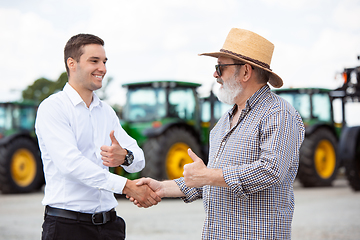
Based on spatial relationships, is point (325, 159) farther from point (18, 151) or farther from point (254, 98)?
point (254, 98)

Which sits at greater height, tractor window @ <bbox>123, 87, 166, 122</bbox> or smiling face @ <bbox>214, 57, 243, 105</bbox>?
smiling face @ <bbox>214, 57, 243, 105</bbox>

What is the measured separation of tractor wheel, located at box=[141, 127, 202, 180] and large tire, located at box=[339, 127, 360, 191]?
2.97 m

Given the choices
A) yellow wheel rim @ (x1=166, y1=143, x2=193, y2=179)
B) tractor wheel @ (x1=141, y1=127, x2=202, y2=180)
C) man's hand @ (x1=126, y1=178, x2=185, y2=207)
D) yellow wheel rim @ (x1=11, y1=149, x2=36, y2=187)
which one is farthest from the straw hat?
yellow wheel rim @ (x1=11, y1=149, x2=36, y2=187)

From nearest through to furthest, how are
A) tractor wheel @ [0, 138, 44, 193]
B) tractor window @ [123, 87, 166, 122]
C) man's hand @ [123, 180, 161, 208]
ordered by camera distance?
Result: man's hand @ [123, 180, 161, 208]
tractor window @ [123, 87, 166, 122]
tractor wheel @ [0, 138, 44, 193]

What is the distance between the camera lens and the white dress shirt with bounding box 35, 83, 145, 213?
283cm

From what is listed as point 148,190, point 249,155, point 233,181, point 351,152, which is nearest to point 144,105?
point 351,152

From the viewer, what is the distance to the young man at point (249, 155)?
256 cm

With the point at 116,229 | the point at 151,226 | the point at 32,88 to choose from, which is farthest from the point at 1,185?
the point at 32,88

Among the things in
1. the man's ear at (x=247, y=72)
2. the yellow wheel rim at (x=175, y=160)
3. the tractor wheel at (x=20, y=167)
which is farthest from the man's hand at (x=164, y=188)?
the tractor wheel at (x=20, y=167)

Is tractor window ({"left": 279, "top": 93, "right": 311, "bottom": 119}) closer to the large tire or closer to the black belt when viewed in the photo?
the large tire

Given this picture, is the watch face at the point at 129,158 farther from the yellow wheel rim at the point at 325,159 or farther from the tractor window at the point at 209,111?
the yellow wheel rim at the point at 325,159

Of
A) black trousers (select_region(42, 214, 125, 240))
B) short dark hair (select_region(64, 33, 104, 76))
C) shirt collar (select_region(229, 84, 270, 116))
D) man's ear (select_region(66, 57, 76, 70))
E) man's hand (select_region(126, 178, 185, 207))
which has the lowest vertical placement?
black trousers (select_region(42, 214, 125, 240))

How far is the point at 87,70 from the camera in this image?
120 inches

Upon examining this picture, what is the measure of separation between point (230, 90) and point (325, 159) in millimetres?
10791
